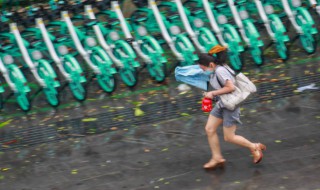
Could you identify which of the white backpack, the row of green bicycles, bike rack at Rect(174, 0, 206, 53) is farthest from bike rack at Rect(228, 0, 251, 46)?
the white backpack

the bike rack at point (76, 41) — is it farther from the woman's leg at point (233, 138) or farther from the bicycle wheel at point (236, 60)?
the woman's leg at point (233, 138)

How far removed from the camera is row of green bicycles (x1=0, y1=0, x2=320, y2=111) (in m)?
11.4

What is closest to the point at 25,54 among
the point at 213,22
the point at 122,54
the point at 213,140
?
the point at 122,54

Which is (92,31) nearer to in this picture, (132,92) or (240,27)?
(132,92)

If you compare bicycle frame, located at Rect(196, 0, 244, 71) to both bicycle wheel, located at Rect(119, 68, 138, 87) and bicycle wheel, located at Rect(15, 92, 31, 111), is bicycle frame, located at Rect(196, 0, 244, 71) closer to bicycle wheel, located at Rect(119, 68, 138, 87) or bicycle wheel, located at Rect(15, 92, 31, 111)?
bicycle wheel, located at Rect(119, 68, 138, 87)

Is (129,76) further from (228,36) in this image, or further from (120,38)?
(228,36)

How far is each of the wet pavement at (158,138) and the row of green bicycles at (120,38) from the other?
0.32m

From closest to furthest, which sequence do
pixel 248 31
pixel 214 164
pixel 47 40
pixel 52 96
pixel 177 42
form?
1. pixel 214 164
2. pixel 52 96
3. pixel 47 40
4. pixel 177 42
5. pixel 248 31

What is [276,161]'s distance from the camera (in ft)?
27.8

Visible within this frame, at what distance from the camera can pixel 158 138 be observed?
9750mm

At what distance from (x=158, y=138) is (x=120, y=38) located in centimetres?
286

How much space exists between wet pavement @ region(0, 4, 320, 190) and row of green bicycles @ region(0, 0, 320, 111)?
1.06 feet

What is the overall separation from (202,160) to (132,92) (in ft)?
10.5

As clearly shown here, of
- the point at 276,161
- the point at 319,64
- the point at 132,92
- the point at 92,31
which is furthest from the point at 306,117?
the point at 92,31
